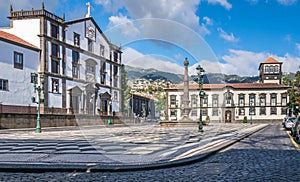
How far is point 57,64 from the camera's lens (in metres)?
46.0

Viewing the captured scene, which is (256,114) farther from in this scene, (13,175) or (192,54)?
(13,175)

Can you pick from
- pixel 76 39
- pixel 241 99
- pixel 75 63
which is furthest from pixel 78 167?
pixel 241 99

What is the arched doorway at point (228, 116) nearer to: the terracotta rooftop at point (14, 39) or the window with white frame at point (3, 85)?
the terracotta rooftop at point (14, 39)

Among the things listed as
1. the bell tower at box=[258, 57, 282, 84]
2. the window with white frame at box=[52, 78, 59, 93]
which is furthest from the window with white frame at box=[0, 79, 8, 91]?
the bell tower at box=[258, 57, 282, 84]

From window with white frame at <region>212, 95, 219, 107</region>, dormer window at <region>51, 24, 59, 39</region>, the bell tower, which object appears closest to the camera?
dormer window at <region>51, 24, 59, 39</region>

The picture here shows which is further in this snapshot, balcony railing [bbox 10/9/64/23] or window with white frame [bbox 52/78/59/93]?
window with white frame [bbox 52/78/59/93]

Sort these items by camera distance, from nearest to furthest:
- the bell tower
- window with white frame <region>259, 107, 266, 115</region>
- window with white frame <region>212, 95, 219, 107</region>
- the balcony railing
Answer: the balcony railing < window with white frame <region>259, 107, 266, 115</region> < window with white frame <region>212, 95, 219, 107</region> < the bell tower

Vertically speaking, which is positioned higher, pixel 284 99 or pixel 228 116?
pixel 284 99

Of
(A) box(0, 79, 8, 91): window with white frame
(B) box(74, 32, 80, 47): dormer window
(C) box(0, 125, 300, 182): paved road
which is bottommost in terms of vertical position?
(C) box(0, 125, 300, 182): paved road

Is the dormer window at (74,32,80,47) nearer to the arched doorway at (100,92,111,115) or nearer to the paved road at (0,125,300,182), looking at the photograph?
the arched doorway at (100,92,111,115)

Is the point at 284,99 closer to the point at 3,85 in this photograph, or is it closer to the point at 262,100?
the point at 262,100

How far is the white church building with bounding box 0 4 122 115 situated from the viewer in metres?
38.0

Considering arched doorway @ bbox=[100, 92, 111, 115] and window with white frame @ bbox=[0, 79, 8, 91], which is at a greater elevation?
window with white frame @ bbox=[0, 79, 8, 91]

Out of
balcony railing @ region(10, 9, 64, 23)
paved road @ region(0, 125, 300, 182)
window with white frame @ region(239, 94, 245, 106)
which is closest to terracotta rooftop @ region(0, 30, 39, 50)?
balcony railing @ region(10, 9, 64, 23)
